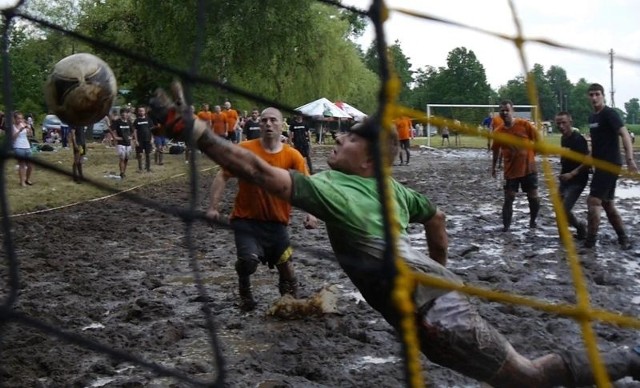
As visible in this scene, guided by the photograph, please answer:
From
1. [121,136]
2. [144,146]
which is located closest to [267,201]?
[121,136]

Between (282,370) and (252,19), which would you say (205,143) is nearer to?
(282,370)

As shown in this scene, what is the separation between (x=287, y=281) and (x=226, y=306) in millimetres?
532

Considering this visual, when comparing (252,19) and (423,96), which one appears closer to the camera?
(252,19)

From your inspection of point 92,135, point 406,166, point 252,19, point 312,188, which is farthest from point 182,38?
point 92,135

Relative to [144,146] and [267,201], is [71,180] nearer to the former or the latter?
[144,146]

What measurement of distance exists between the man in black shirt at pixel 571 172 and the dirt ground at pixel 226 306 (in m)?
0.47

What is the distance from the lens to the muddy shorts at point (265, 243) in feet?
19.7

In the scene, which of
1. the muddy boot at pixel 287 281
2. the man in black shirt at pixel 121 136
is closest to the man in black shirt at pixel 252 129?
the man in black shirt at pixel 121 136

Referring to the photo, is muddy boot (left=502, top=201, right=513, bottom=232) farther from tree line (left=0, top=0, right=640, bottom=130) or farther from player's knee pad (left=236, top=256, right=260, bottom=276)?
player's knee pad (left=236, top=256, right=260, bottom=276)

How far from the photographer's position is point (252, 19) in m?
18.7

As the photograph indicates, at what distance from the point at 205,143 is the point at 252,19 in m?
16.3

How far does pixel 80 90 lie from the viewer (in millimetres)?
3432

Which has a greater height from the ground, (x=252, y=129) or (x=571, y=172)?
(x=252, y=129)

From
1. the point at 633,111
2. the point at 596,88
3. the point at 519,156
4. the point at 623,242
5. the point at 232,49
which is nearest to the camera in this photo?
the point at 596,88
